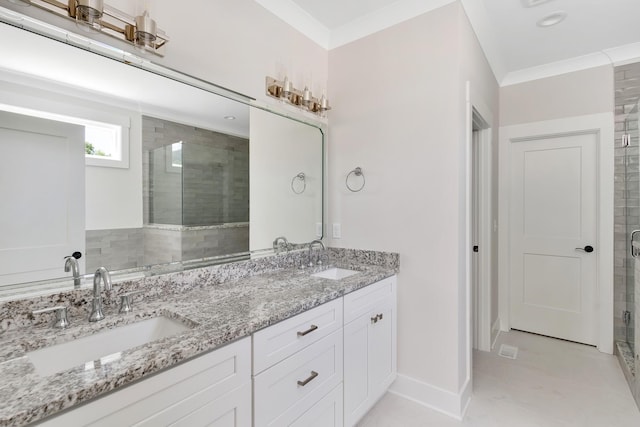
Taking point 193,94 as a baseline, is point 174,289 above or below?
below

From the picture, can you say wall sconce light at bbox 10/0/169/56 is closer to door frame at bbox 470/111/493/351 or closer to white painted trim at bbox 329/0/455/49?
white painted trim at bbox 329/0/455/49

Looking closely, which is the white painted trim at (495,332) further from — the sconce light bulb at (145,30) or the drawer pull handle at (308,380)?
the sconce light bulb at (145,30)

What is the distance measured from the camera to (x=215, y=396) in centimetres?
104

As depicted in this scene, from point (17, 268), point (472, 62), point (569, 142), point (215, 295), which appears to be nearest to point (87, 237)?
point (17, 268)

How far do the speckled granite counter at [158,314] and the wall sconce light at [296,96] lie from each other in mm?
1096

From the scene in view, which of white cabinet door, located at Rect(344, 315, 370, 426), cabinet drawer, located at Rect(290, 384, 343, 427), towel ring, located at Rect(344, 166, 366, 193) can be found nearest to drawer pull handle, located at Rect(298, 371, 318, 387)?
cabinet drawer, located at Rect(290, 384, 343, 427)

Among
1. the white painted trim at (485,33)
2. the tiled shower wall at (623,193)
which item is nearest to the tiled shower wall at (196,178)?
the white painted trim at (485,33)

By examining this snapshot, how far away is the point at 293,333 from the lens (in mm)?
1354

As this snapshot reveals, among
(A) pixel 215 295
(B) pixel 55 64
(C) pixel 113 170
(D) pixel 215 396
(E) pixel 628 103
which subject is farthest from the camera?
(E) pixel 628 103

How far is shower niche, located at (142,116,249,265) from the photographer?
1.49m

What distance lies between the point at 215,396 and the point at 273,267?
43.0 inches

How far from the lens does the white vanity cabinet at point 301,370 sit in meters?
1.21

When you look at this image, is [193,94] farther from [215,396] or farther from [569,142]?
[569,142]

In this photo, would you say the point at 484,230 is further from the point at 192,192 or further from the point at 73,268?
the point at 73,268
